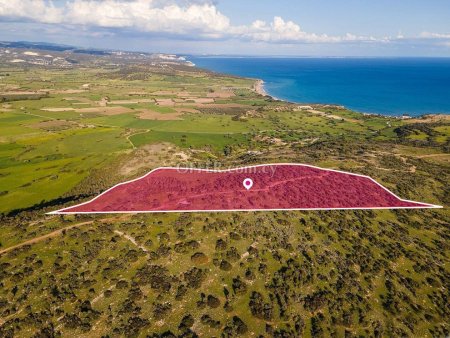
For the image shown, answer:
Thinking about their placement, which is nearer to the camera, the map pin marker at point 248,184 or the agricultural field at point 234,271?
the agricultural field at point 234,271

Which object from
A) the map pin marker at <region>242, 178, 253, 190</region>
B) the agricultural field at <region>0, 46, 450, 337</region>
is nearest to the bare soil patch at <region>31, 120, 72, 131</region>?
the agricultural field at <region>0, 46, 450, 337</region>

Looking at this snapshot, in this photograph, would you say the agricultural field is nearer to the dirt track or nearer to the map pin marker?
the dirt track

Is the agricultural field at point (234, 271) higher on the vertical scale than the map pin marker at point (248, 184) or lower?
lower

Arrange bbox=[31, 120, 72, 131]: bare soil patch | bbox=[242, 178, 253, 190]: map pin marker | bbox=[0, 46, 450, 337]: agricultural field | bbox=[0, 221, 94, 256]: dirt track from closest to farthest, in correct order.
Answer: bbox=[0, 46, 450, 337]: agricultural field, bbox=[0, 221, 94, 256]: dirt track, bbox=[242, 178, 253, 190]: map pin marker, bbox=[31, 120, 72, 131]: bare soil patch

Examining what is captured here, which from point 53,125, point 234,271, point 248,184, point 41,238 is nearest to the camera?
point 234,271

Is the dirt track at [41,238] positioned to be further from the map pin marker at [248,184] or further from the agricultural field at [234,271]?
the map pin marker at [248,184]

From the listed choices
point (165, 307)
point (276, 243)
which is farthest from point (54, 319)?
point (276, 243)

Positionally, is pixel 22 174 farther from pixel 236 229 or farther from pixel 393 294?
pixel 393 294

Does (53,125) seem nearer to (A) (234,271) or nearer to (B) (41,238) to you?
(B) (41,238)

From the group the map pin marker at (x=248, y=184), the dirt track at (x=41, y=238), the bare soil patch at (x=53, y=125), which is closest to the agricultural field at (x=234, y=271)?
the dirt track at (x=41, y=238)

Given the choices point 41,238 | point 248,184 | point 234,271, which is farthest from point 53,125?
point 234,271

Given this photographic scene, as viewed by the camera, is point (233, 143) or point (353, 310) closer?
point (353, 310)
